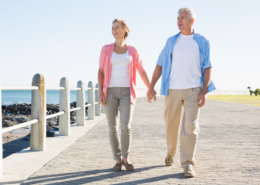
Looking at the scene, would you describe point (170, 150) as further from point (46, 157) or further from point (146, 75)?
point (46, 157)

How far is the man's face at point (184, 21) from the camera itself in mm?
4227

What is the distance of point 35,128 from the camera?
5656 mm

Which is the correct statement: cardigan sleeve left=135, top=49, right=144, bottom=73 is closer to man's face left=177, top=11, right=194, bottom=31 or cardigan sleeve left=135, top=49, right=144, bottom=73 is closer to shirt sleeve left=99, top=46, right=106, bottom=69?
shirt sleeve left=99, top=46, right=106, bottom=69

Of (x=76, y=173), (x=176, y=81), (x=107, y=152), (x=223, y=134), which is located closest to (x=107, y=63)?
(x=176, y=81)

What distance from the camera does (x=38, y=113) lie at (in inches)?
221

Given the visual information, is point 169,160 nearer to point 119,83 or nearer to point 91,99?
point 119,83

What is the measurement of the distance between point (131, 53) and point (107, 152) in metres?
2.00

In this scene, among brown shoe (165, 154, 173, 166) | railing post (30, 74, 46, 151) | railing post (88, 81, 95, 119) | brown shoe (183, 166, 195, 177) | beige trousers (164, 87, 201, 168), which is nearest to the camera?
brown shoe (183, 166, 195, 177)

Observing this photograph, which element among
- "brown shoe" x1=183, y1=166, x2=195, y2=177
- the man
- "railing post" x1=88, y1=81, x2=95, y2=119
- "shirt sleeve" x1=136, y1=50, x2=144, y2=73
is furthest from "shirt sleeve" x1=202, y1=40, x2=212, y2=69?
"railing post" x1=88, y1=81, x2=95, y2=119

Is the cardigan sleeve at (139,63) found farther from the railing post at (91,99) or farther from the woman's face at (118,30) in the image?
the railing post at (91,99)

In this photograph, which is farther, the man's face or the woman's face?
the woman's face

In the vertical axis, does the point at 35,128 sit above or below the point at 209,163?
above

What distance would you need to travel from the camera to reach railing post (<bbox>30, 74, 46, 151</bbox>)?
18.4ft

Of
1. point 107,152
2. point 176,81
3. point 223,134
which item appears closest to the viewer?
point 176,81
